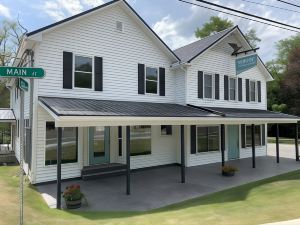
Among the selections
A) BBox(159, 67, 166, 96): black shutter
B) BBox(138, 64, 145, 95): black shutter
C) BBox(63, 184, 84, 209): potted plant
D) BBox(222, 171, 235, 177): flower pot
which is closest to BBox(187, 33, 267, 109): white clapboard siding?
BBox(159, 67, 166, 96): black shutter

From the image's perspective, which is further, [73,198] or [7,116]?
[7,116]

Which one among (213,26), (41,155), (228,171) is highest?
(213,26)

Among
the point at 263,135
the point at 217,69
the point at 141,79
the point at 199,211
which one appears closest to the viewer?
the point at 199,211

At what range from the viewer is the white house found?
12.3 meters

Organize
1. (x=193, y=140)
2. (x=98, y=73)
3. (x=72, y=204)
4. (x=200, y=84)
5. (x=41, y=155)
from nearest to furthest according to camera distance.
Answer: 1. (x=72, y=204)
2. (x=41, y=155)
3. (x=98, y=73)
4. (x=193, y=140)
5. (x=200, y=84)

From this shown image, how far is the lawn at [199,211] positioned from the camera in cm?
758

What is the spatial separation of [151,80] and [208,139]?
5.29 meters

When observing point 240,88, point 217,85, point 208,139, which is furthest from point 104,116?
point 240,88

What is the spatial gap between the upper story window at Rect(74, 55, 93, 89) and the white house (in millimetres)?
47

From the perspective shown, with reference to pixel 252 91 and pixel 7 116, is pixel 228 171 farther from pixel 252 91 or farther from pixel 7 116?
pixel 7 116

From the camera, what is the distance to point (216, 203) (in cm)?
950

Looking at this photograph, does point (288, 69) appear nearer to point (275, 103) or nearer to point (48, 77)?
point (275, 103)

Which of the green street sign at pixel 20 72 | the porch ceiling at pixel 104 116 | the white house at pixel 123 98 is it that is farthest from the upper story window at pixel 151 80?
the green street sign at pixel 20 72

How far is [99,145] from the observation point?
565 inches
